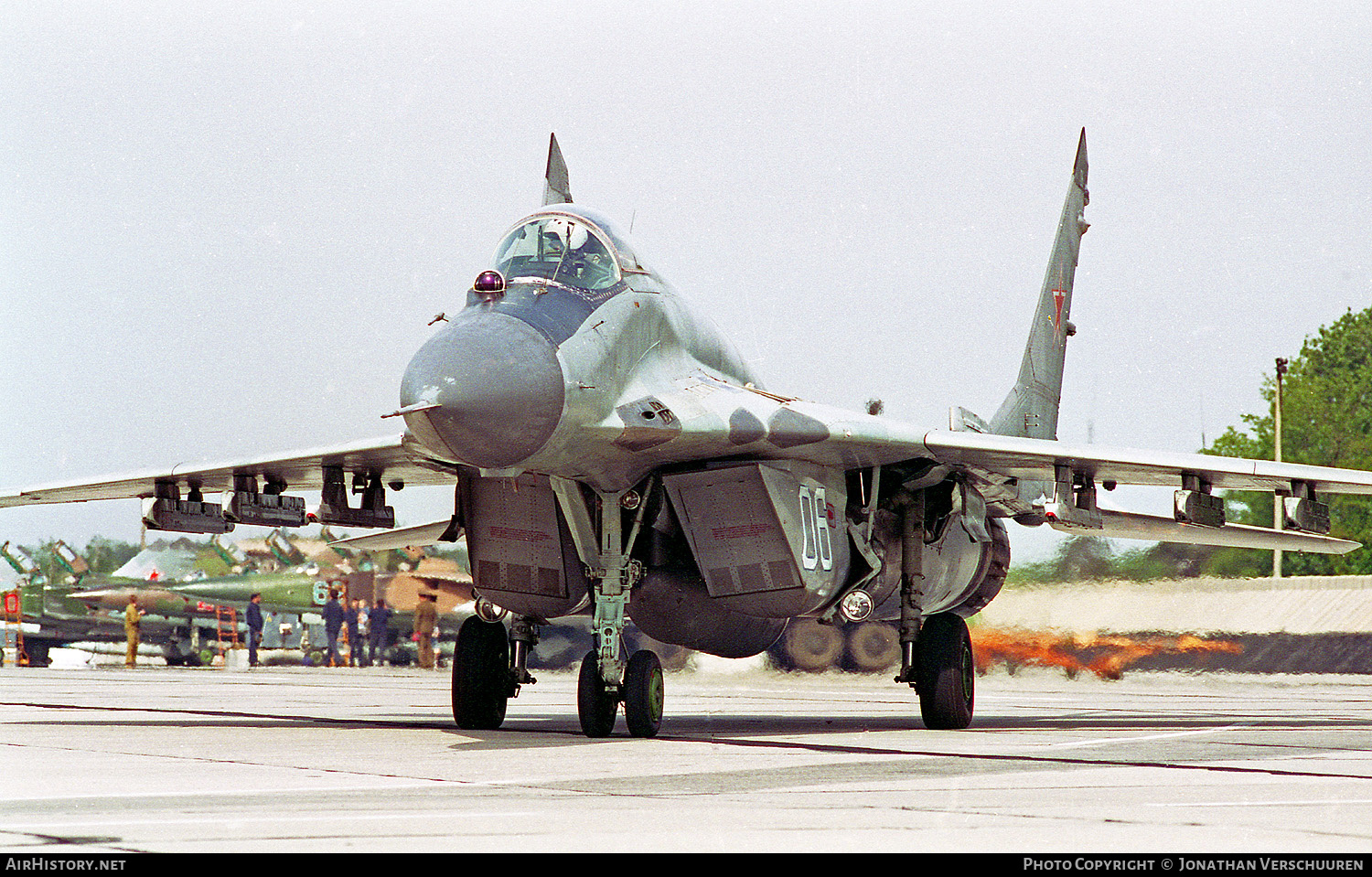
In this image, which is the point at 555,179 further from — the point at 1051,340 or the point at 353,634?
the point at 353,634

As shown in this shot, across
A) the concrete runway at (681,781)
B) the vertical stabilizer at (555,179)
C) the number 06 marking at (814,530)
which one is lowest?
the concrete runway at (681,781)

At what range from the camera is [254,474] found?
1427cm

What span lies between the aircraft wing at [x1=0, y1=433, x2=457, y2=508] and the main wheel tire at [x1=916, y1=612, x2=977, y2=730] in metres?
4.56

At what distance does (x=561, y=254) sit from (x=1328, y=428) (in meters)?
48.3

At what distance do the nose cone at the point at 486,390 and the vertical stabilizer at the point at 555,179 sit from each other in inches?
202

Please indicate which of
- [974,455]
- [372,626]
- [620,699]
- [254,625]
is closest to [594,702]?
[620,699]

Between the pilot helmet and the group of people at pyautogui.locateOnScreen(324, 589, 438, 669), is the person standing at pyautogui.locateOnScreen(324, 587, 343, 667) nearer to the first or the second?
the group of people at pyautogui.locateOnScreen(324, 589, 438, 669)

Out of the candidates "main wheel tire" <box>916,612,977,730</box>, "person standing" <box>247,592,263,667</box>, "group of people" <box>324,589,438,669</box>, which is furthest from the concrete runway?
"person standing" <box>247,592,263,667</box>

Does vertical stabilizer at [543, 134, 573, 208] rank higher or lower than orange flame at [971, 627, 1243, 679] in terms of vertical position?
higher

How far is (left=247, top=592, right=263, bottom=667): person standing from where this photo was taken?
1299 inches

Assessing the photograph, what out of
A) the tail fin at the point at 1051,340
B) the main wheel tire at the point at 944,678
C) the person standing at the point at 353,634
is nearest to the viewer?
the main wheel tire at the point at 944,678

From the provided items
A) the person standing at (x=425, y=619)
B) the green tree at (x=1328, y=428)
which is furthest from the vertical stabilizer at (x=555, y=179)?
the green tree at (x=1328, y=428)

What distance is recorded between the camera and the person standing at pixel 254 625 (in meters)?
33.0

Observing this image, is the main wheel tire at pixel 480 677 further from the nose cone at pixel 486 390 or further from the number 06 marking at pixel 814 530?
the nose cone at pixel 486 390
